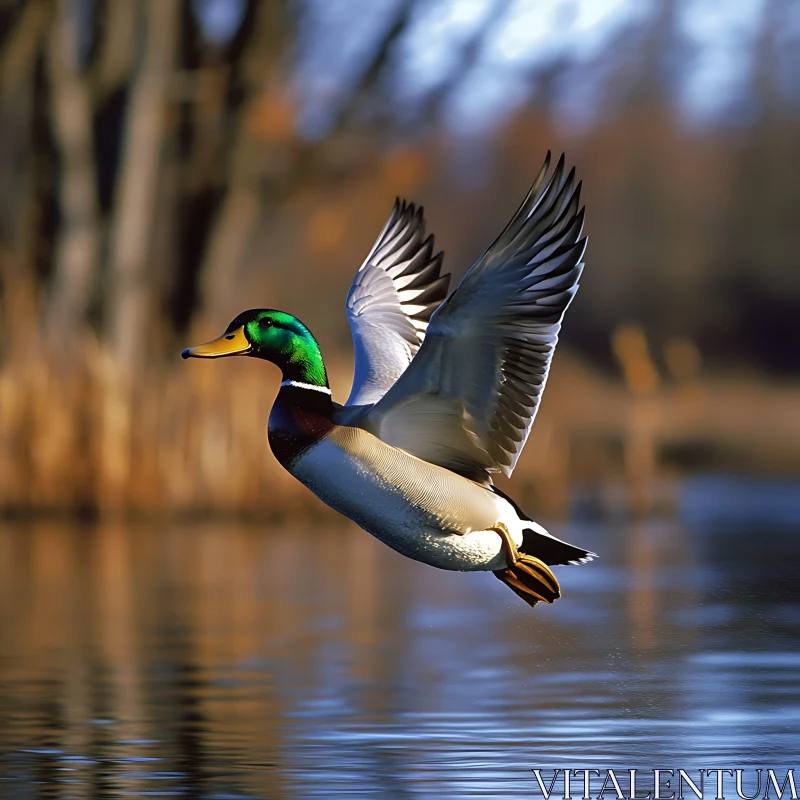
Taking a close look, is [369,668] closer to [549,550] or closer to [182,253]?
[549,550]

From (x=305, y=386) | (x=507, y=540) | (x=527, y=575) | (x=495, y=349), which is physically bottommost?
(x=527, y=575)

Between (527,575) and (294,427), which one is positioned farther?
(527,575)

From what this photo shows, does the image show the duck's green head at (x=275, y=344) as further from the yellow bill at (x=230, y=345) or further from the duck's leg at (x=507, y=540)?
the duck's leg at (x=507, y=540)

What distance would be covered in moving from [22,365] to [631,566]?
4.62 m

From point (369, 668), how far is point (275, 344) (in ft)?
4.51

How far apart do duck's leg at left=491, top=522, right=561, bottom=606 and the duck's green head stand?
75cm

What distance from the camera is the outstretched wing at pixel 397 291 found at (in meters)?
6.48

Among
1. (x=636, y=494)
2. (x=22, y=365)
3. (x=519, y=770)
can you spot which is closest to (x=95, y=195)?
(x=22, y=365)

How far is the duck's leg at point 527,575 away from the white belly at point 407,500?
0.03 meters

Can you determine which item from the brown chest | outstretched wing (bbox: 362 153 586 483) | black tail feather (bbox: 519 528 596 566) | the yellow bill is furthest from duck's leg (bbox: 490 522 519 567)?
the yellow bill

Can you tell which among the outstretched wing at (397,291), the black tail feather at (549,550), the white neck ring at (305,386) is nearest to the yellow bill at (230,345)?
the white neck ring at (305,386)

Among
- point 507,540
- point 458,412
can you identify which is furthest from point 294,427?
point 507,540

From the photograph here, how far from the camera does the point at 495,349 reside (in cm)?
551

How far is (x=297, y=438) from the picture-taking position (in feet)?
17.7
